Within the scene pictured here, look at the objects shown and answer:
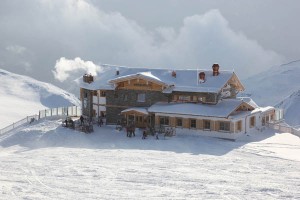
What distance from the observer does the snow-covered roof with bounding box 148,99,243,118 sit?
50688mm

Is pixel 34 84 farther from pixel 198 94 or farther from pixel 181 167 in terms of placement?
pixel 181 167

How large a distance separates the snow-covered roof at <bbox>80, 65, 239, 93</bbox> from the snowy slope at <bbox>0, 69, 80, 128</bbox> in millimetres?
65426

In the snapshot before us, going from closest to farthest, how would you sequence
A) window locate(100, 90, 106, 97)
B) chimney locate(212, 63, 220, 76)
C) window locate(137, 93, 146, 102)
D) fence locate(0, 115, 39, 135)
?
1. chimney locate(212, 63, 220, 76)
2. window locate(137, 93, 146, 102)
3. fence locate(0, 115, 39, 135)
4. window locate(100, 90, 106, 97)

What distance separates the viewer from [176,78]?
56656 millimetres

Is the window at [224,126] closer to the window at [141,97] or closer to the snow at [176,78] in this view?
the snow at [176,78]

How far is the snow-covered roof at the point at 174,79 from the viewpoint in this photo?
54.2 meters

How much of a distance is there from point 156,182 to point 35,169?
9.18 metres

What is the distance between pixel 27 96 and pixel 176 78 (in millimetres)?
103495

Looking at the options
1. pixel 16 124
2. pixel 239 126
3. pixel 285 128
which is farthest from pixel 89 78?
pixel 285 128

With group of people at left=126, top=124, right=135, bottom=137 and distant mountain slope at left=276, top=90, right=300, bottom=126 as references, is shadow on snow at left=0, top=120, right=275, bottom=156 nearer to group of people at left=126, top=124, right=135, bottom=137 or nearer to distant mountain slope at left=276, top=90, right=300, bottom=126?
group of people at left=126, top=124, right=135, bottom=137

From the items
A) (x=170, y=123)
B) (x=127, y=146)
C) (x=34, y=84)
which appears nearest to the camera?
(x=127, y=146)

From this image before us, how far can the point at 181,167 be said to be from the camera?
120 ft

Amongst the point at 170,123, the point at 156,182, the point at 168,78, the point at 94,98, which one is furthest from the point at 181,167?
the point at 94,98

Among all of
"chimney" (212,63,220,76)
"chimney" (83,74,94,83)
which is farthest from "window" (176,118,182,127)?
"chimney" (83,74,94,83)
